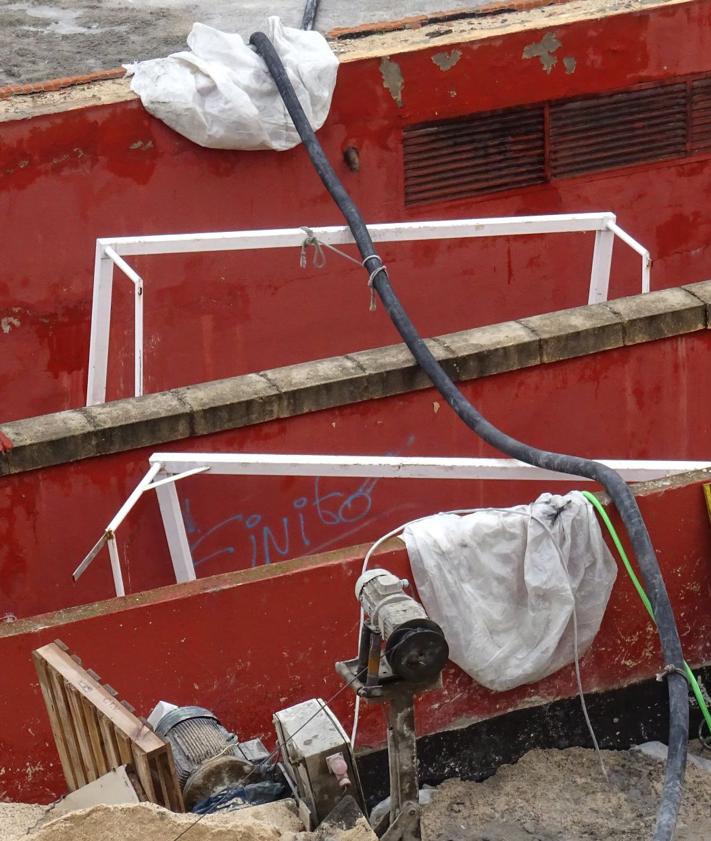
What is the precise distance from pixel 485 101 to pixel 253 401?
12.5ft

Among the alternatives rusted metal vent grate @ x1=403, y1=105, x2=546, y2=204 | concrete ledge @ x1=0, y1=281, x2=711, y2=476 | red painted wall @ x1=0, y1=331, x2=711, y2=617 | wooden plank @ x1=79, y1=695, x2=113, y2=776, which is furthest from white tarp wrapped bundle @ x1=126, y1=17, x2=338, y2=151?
wooden plank @ x1=79, y1=695, x2=113, y2=776

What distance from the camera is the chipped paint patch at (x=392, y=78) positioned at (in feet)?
31.3

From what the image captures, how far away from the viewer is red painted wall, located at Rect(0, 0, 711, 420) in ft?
30.0

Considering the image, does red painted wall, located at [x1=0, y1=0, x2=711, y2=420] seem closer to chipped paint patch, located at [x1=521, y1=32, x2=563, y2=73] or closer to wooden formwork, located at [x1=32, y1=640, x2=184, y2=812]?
chipped paint patch, located at [x1=521, y1=32, x2=563, y2=73]

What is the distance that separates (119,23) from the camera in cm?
1111

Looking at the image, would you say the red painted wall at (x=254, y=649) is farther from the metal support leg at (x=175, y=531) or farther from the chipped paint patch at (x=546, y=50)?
the chipped paint patch at (x=546, y=50)

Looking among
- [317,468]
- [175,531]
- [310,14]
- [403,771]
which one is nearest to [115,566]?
[175,531]

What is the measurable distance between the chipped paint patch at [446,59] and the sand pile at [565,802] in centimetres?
503

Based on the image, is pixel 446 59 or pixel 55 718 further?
pixel 446 59

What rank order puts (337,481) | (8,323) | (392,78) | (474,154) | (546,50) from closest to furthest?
(337,481), (8,323), (392,78), (546,50), (474,154)

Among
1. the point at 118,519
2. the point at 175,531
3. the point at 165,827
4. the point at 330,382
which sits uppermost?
the point at 330,382

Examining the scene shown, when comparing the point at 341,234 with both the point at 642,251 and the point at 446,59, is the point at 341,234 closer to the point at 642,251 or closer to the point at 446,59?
the point at 642,251

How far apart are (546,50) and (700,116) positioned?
1491 mm

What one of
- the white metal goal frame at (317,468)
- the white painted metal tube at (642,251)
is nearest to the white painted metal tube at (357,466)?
the white metal goal frame at (317,468)
